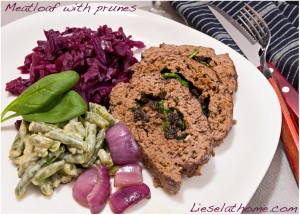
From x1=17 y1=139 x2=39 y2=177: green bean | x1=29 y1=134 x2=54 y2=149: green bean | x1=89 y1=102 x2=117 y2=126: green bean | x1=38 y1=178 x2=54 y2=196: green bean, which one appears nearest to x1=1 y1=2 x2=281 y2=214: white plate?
x1=38 y1=178 x2=54 y2=196: green bean

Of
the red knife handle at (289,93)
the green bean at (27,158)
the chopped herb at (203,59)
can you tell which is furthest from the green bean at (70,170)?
the red knife handle at (289,93)

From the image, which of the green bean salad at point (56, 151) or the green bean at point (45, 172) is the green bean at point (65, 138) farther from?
the green bean at point (45, 172)

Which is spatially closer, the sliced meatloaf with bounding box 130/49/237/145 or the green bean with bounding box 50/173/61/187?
the green bean with bounding box 50/173/61/187

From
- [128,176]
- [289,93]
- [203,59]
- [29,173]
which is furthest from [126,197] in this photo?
[289,93]

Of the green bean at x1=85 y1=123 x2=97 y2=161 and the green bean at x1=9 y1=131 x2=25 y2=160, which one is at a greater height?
the green bean at x1=85 y1=123 x2=97 y2=161

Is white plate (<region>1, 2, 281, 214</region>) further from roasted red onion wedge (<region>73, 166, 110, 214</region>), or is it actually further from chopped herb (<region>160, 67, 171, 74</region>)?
chopped herb (<region>160, 67, 171, 74</region>)

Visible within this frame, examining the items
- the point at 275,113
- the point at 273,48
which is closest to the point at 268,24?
the point at 273,48

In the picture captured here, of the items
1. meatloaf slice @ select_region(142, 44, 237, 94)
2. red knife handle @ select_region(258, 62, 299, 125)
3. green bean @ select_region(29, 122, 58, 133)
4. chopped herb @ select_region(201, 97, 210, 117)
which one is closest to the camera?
Answer: green bean @ select_region(29, 122, 58, 133)

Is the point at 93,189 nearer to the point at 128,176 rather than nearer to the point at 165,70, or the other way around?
the point at 128,176
